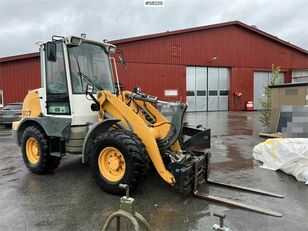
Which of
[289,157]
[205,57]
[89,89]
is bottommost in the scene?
[289,157]

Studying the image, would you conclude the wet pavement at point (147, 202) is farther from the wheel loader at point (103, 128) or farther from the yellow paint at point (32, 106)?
the yellow paint at point (32, 106)

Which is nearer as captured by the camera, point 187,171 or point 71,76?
point 187,171

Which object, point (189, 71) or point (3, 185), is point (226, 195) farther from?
point (189, 71)

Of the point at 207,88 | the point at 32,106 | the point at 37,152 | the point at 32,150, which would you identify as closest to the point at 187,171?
the point at 37,152

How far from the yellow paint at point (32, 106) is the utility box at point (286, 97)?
8474 millimetres

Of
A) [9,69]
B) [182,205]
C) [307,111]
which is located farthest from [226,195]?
[9,69]

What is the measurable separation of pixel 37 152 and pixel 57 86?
62.2 inches

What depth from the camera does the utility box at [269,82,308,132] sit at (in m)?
10.2

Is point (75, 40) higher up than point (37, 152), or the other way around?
point (75, 40)

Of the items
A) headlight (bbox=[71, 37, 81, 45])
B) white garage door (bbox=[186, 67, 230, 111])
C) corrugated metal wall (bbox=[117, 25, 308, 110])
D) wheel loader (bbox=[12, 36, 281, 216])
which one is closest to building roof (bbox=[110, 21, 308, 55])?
corrugated metal wall (bbox=[117, 25, 308, 110])

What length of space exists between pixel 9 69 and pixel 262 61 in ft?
71.1

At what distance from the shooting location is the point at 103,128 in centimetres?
523

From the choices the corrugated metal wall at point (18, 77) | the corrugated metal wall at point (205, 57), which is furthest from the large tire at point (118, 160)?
the corrugated metal wall at point (205, 57)

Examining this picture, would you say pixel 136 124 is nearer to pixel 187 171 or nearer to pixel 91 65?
pixel 187 171
